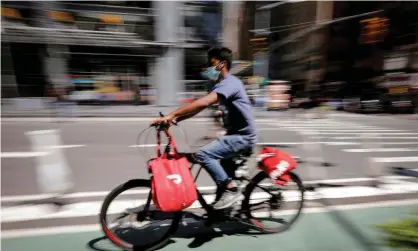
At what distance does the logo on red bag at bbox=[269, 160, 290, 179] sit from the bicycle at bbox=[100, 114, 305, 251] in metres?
0.09

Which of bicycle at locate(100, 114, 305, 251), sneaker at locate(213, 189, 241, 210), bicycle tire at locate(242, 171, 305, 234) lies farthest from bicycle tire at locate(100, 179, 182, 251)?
bicycle tire at locate(242, 171, 305, 234)

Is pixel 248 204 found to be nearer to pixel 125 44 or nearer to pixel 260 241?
pixel 260 241

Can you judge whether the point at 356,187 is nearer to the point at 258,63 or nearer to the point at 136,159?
the point at 136,159

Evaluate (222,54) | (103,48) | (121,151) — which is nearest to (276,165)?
(222,54)

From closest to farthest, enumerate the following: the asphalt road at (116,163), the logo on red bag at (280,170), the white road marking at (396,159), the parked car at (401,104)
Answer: the logo on red bag at (280,170)
the asphalt road at (116,163)
the white road marking at (396,159)
the parked car at (401,104)

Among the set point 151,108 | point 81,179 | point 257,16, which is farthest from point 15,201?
point 257,16

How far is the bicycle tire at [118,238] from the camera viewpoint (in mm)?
3379

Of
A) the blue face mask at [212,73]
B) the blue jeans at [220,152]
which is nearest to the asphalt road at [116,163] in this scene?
the blue jeans at [220,152]

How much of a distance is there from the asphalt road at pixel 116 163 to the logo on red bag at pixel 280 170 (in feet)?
4.27

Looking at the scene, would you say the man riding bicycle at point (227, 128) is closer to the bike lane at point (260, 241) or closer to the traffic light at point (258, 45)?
the bike lane at point (260, 241)

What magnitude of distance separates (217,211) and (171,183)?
684 mm

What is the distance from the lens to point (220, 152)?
356 cm

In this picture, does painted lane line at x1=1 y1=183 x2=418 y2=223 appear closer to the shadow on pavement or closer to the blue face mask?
the shadow on pavement

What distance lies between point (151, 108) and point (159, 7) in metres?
5.30
